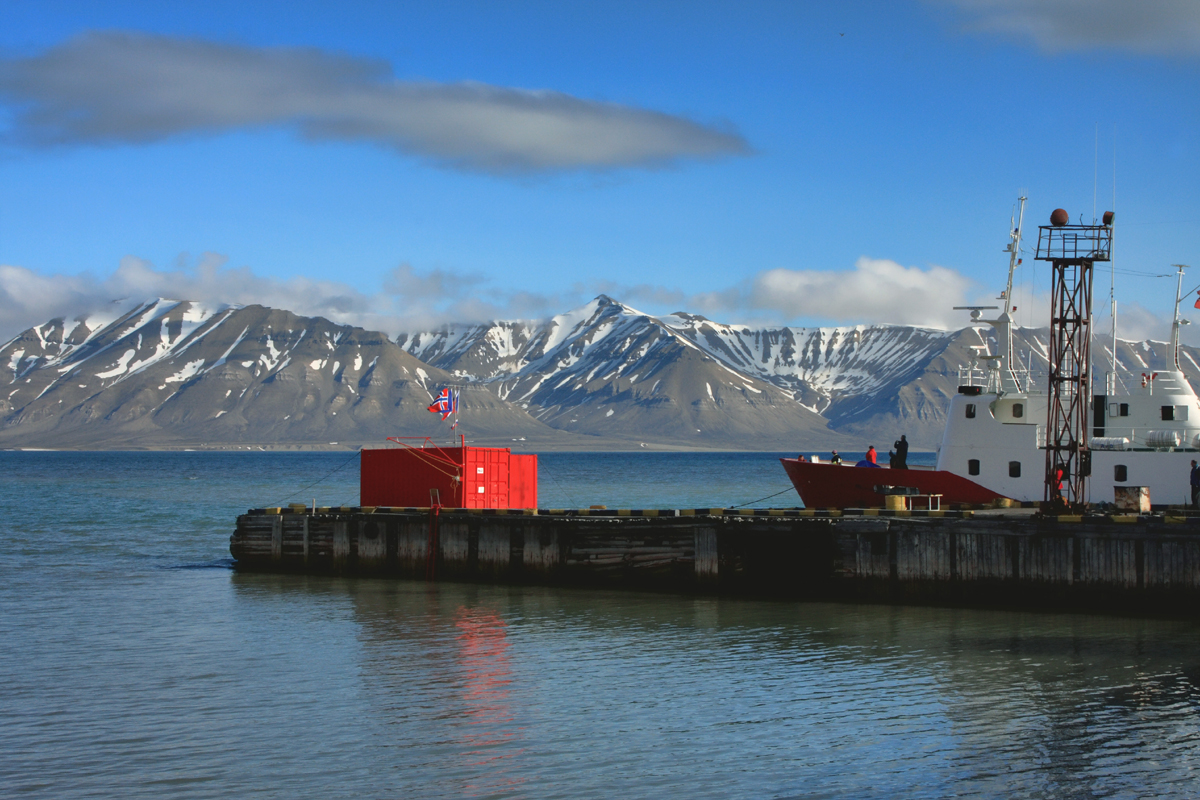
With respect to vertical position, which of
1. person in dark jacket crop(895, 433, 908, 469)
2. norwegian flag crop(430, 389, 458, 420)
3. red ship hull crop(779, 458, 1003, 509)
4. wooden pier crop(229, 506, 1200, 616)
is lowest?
wooden pier crop(229, 506, 1200, 616)

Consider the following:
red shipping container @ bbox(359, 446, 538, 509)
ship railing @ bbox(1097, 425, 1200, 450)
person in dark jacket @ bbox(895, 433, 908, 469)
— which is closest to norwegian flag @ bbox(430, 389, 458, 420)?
red shipping container @ bbox(359, 446, 538, 509)

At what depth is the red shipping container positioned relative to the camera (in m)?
45.2

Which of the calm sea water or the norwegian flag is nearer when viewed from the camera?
the calm sea water

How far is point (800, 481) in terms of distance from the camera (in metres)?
50.0

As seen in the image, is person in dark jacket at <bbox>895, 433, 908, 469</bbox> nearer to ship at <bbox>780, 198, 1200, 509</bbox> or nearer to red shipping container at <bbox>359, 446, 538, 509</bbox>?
ship at <bbox>780, 198, 1200, 509</bbox>

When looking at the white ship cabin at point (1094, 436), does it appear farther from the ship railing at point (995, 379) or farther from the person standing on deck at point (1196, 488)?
the person standing on deck at point (1196, 488)

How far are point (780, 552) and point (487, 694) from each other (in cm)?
1570

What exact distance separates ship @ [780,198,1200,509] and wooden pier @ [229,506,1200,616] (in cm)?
789

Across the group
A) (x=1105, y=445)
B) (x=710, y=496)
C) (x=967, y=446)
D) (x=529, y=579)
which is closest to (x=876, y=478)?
(x=967, y=446)

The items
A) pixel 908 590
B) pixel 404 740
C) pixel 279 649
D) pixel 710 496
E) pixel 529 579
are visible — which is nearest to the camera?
pixel 404 740

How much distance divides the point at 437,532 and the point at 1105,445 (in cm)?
2520

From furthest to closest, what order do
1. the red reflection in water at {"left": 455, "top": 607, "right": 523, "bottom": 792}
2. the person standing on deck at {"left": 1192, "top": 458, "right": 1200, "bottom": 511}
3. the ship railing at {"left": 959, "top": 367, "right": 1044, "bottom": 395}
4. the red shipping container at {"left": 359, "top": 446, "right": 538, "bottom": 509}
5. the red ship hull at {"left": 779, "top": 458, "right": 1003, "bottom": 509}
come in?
the ship railing at {"left": 959, "top": 367, "right": 1044, "bottom": 395} → the red ship hull at {"left": 779, "top": 458, "right": 1003, "bottom": 509} → the red shipping container at {"left": 359, "top": 446, "right": 538, "bottom": 509} → the person standing on deck at {"left": 1192, "top": 458, "right": 1200, "bottom": 511} → the red reflection in water at {"left": 455, "top": 607, "right": 523, "bottom": 792}

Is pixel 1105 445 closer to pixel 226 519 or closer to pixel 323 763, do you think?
pixel 323 763

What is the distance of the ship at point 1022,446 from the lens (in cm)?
4369
